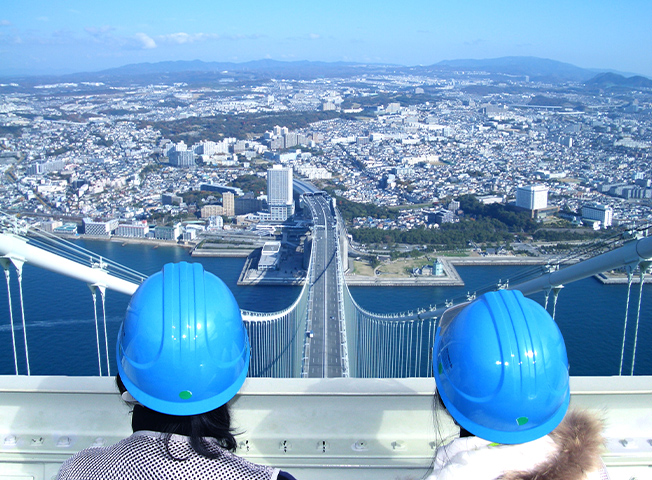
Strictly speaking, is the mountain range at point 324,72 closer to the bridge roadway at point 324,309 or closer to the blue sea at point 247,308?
the bridge roadway at point 324,309

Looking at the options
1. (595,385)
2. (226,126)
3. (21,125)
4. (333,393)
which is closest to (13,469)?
(333,393)

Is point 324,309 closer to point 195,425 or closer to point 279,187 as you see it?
point 195,425

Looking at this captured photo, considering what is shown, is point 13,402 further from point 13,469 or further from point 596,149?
point 596,149

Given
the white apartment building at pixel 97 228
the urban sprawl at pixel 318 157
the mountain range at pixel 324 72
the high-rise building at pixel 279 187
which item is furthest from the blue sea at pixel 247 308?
the mountain range at pixel 324 72

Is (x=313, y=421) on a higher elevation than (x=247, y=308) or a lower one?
higher

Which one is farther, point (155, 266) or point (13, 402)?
point (155, 266)

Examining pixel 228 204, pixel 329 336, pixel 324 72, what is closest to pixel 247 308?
pixel 329 336

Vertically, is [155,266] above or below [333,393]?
below
